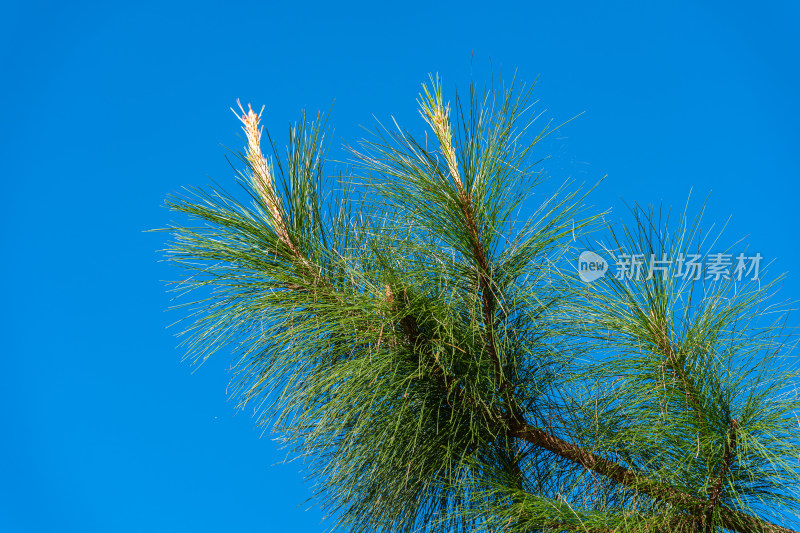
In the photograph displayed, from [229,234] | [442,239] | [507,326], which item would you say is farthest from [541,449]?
[229,234]

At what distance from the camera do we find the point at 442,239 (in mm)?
1037

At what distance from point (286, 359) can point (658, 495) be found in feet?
1.79

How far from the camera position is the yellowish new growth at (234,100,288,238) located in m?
1.10

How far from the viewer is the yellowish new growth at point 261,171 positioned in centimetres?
→ 110

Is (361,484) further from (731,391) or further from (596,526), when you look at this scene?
(731,391)
